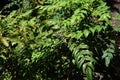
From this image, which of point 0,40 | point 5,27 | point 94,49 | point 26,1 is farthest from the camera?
point 26,1

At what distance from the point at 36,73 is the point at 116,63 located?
1.70 metres

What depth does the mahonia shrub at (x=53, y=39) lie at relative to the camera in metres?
3.13

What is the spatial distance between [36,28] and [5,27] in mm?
363

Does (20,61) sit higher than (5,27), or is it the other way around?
(5,27)

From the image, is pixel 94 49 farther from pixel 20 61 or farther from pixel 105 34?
pixel 20 61

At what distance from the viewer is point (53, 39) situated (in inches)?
131

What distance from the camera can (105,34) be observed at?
349cm

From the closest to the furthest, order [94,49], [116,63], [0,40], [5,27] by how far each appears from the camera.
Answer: [0,40] → [5,27] → [94,49] → [116,63]

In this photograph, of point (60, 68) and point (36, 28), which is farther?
point (60, 68)

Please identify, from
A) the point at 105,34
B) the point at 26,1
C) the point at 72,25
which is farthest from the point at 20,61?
the point at 26,1

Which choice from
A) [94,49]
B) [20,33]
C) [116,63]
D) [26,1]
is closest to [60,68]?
[94,49]

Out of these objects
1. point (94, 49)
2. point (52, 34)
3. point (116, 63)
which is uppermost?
point (52, 34)

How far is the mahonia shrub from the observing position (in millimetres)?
3135

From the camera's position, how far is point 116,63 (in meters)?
4.67
